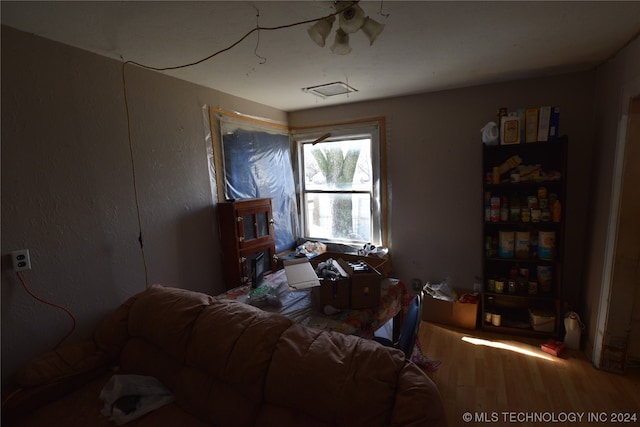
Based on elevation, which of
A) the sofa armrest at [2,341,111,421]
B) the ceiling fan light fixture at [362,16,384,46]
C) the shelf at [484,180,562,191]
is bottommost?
the sofa armrest at [2,341,111,421]

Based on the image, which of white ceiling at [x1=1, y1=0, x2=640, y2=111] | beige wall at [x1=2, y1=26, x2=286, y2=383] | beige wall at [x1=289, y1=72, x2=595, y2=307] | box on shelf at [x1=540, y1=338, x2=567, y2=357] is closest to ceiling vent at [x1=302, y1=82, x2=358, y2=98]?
white ceiling at [x1=1, y1=0, x2=640, y2=111]

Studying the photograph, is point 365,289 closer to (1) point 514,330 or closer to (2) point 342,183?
(1) point 514,330

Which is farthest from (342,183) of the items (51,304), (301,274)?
(51,304)

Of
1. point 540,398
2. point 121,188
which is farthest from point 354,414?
point 121,188

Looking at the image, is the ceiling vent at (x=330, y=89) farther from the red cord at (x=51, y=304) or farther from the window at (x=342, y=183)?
the red cord at (x=51, y=304)

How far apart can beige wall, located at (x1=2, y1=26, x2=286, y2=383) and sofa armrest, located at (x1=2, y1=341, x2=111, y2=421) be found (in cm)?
14

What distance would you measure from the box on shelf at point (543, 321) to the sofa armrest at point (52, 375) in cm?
322

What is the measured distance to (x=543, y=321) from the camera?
2.45 metres

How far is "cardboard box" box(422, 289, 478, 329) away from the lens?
8.79 ft

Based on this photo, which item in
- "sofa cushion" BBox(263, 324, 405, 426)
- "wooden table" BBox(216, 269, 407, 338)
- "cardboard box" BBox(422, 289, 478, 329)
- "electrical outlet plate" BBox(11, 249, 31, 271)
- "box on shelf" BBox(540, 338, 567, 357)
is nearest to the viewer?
"sofa cushion" BBox(263, 324, 405, 426)

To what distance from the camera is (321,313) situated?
1.74 metres

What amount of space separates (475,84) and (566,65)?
0.64m

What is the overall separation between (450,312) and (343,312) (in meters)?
1.55

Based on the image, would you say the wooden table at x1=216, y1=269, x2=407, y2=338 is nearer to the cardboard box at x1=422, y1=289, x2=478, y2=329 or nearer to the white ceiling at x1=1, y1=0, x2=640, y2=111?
the cardboard box at x1=422, y1=289, x2=478, y2=329
